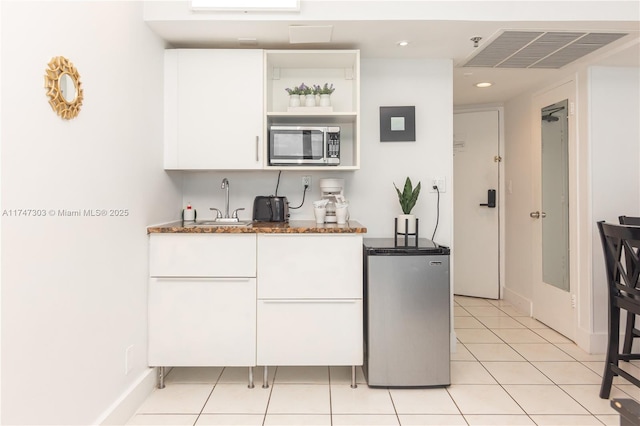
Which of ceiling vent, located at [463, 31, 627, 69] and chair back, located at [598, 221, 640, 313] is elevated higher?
ceiling vent, located at [463, 31, 627, 69]

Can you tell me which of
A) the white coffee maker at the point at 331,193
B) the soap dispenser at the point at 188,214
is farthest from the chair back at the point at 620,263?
the soap dispenser at the point at 188,214

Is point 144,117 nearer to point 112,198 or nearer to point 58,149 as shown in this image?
point 112,198

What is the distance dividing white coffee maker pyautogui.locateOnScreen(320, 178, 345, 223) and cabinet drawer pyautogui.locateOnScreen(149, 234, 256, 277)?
597 millimetres

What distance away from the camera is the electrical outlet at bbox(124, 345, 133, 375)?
6.70 ft

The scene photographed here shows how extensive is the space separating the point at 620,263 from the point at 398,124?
157 cm

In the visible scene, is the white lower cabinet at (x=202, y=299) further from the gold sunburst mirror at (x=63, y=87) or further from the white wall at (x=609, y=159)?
the white wall at (x=609, y=159)

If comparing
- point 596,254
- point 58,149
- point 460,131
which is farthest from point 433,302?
point 460,131

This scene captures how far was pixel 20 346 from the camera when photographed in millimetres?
1335

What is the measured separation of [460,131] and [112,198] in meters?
3.74

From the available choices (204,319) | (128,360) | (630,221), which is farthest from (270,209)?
(630,221)

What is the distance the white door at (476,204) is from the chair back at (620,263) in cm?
207

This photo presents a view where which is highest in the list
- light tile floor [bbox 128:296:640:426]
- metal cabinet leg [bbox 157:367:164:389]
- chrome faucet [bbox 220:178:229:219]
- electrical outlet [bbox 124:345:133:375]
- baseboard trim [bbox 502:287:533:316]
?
chrome faucet [bbox 220:178:229:219]

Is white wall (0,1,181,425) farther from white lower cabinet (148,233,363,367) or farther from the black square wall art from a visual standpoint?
the black square wall art

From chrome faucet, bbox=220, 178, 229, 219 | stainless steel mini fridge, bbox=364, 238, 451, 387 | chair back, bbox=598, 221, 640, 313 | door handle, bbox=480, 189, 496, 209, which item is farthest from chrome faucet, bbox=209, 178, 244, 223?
door handle, bbox=480, 189, 496, 209
